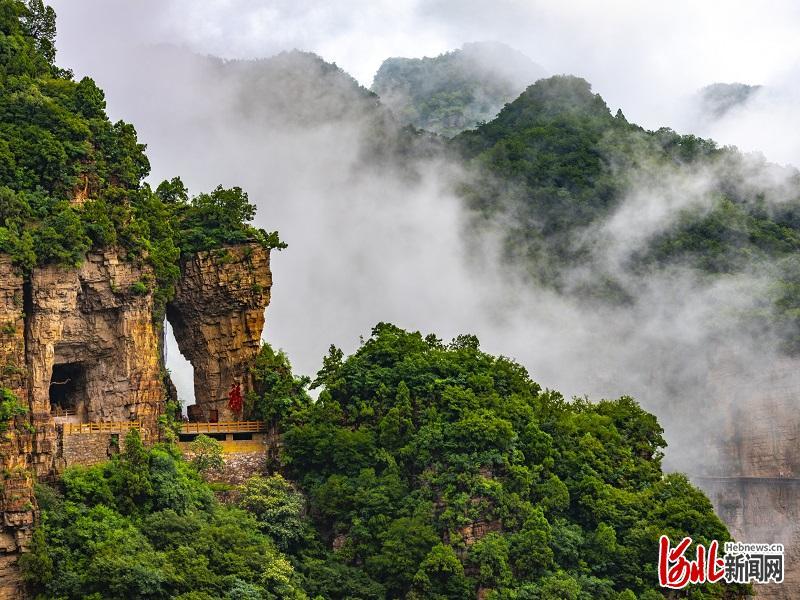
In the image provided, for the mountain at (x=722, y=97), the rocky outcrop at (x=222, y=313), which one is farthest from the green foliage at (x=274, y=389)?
the mountain at (x=722, y=97)

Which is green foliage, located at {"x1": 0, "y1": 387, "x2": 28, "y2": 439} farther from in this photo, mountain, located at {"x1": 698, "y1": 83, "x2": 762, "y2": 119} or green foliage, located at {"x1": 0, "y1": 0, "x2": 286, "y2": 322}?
mountain, located at {"x1": 698, "y1": 83, "x2": 762, "y2": 119}

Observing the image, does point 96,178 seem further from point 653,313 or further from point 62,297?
point 653,313

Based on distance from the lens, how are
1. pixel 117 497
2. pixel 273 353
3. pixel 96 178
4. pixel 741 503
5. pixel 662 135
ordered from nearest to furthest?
pixel 117 497 → pixel 96 178 → pixel 273 353 → pixel 741 503 → pixel 662 135

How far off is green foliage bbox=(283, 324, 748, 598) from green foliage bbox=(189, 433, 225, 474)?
196 centimetres

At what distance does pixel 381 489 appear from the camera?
41.0 m

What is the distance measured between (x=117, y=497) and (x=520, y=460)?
1085 centimetres

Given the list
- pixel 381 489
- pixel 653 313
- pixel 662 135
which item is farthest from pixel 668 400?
pixel 381 489

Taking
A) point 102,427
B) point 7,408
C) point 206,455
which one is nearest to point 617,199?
point 206,455

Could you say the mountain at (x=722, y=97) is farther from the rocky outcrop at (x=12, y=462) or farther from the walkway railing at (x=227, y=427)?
the rocky outcrop at (x=12, y=462)

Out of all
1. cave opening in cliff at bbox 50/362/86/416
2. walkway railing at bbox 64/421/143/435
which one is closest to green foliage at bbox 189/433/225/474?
walkway railing at bbox 64/421/143/435

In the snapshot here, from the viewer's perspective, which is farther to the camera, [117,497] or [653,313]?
[653,313]

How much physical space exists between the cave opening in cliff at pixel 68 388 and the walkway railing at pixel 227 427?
10.2 feet

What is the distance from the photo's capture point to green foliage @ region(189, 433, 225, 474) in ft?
136

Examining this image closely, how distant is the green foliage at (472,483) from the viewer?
3975 cm
